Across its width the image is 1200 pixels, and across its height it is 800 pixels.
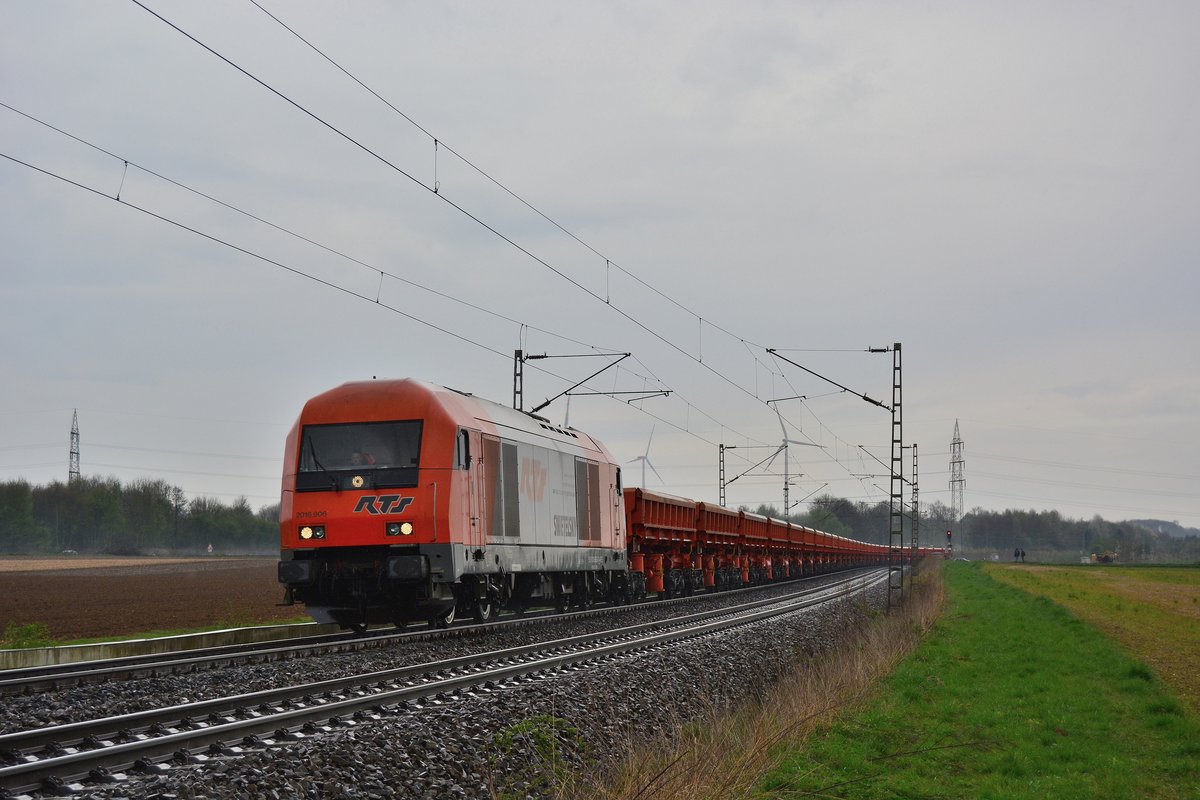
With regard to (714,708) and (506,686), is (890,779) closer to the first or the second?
(714,708)

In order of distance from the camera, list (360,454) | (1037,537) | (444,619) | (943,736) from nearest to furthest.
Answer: (943,736)
(360,454)
(444,619)
(1037,537)

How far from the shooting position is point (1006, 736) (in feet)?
→ 41.4

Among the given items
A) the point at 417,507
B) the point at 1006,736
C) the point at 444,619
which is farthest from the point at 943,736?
the point at 444,619

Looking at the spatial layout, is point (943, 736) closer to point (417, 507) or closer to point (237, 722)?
point (237, 722)

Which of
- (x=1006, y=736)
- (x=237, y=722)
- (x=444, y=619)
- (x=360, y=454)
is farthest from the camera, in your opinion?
(x=444, y=619)

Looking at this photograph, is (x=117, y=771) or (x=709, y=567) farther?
(x=709, y=567)

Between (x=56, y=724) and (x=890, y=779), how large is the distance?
23.5 ft

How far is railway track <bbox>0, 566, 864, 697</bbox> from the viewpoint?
41.5 ft

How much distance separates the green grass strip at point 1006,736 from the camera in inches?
401

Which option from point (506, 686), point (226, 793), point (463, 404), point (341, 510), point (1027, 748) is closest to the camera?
point (226, 793)

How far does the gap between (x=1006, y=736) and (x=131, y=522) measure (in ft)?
407

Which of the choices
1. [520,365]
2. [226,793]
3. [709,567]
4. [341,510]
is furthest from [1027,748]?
[709,567]

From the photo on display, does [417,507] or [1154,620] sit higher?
[417,507]

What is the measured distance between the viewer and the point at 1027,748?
1195 cm
